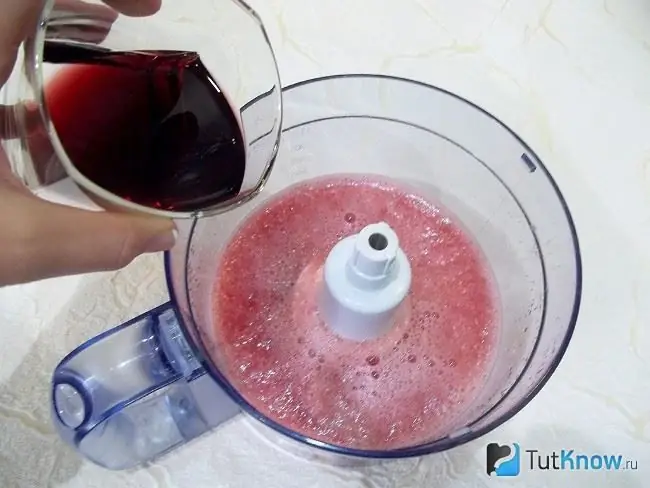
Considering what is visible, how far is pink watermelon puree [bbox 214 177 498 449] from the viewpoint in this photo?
26.4 inches

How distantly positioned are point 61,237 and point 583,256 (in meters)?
0.55

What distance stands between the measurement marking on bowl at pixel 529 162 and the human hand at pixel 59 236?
34 cm

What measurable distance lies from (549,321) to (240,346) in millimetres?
277

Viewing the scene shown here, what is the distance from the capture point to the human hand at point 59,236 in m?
0.49

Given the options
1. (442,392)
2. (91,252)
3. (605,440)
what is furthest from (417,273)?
(91,252)

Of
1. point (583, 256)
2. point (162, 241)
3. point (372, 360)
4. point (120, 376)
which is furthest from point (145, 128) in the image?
point (583, 256)

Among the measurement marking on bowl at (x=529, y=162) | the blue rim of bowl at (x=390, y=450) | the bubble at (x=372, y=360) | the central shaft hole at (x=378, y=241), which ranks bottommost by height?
the bubble at (x=372, y=360)

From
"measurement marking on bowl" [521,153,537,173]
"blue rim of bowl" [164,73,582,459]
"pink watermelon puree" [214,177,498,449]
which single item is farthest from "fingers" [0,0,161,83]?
"measurement marking on bowl" [521,153,537,173]

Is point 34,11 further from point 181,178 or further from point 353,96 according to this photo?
point 353,96

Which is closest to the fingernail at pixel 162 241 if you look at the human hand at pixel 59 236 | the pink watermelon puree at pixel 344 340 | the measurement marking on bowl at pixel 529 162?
the human hand at pixel 59 236

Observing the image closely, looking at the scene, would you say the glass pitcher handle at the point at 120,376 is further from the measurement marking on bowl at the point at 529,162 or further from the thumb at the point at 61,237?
the measurement marking on bowl at the point at 529,162

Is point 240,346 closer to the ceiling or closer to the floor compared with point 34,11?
closer to the floor

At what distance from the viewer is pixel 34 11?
551 mm

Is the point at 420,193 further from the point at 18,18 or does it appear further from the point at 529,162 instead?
the point at 18,18
